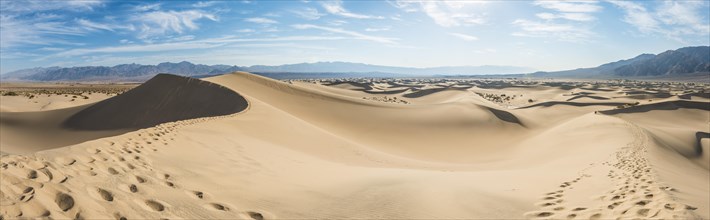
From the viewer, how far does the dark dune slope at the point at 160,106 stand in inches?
835

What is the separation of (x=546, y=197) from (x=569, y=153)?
30.5 feet

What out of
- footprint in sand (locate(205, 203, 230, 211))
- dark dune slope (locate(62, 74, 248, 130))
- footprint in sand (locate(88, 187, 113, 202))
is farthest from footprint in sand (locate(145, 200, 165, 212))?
dark dune slope (locate(62, 74, 248, 130))

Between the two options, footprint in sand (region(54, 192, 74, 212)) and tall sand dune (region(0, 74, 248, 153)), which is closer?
footprint in sand (region(54, 192, 74, 212))

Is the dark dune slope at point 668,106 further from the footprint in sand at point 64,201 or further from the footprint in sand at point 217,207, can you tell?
the footprint in sand at point 64,201

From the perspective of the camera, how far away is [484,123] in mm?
24547

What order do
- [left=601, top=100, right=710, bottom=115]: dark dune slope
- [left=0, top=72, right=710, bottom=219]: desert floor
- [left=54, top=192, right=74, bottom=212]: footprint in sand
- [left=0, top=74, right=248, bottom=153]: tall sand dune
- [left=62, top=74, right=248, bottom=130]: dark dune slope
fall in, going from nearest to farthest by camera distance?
[left=54, top=192, right=74, bottom=212]: footprint in sand → [left=0, top=72, right=710, bottom=219]: desert floor → [left=0, top=74, right=248, bottom=153]: tall sand dune → [left=62, top=74, right=248, bottom=130]: dark dune slope → [left=601, top=100, right=710, bottom=115]: dark dune slope

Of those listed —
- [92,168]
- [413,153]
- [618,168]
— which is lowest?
[413,153]

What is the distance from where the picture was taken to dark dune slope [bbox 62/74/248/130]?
21.2m

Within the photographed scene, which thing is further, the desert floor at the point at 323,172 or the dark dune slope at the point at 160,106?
the dark dune slope at the point at 160,106

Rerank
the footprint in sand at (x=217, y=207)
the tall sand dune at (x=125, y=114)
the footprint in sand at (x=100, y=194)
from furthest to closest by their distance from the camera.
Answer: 1. the tall sand dune at (x=125, y=114)
2. the footprint in sand at (x=217, y=207)
3. the footprint in sand at (x=100, y=194)

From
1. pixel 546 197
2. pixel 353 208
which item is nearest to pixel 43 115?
pixel 353 208

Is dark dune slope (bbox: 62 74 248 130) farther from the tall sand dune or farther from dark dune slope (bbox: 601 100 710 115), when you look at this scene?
dark dune slope (bbox: 601 100 710 115)

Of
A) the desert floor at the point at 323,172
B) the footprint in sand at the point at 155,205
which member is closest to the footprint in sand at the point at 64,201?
the desert floor at the point at 323,172

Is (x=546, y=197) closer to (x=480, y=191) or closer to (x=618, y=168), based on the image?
(x=480, y=191)
